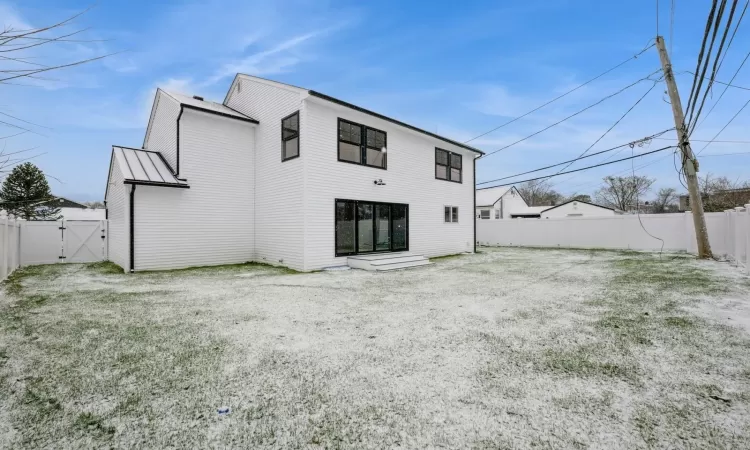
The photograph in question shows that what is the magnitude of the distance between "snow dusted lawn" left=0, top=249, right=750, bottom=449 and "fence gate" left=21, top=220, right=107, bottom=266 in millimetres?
7529

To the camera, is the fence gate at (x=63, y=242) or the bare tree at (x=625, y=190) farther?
the bare tree at (x=625, y=190)

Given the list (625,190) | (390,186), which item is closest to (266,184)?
(390,186)

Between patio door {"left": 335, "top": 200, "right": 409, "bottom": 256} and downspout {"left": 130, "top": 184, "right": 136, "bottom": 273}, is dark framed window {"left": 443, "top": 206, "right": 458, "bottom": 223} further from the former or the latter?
downspout {"left": 130, "top": 184, "right": 136, "bottom": 273}

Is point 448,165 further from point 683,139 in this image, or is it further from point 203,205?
point 203,205

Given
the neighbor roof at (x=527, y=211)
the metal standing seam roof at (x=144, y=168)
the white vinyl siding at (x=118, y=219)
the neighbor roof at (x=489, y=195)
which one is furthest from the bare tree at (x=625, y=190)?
the white vinyl siding at (x=118, y=219)

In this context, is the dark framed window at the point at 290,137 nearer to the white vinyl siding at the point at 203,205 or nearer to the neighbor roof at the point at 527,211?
the white vinyl siding at the point at 203,205

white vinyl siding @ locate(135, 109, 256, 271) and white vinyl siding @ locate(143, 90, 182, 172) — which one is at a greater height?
white vinyl siding @ locate(143, 90, 182, 172)

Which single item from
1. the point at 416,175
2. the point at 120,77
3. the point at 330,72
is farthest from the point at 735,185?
the point at 120,77

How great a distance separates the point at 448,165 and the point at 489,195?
65.0ft

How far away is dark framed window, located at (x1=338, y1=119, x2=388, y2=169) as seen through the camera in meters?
10.1

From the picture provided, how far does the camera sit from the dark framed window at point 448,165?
1355cm

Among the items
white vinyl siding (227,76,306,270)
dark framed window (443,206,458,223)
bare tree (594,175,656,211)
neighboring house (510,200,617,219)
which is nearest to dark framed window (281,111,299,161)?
white vinyl siding (227,76,306,270)

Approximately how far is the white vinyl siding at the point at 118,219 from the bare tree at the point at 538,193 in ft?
165

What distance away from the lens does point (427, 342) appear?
3539mm
